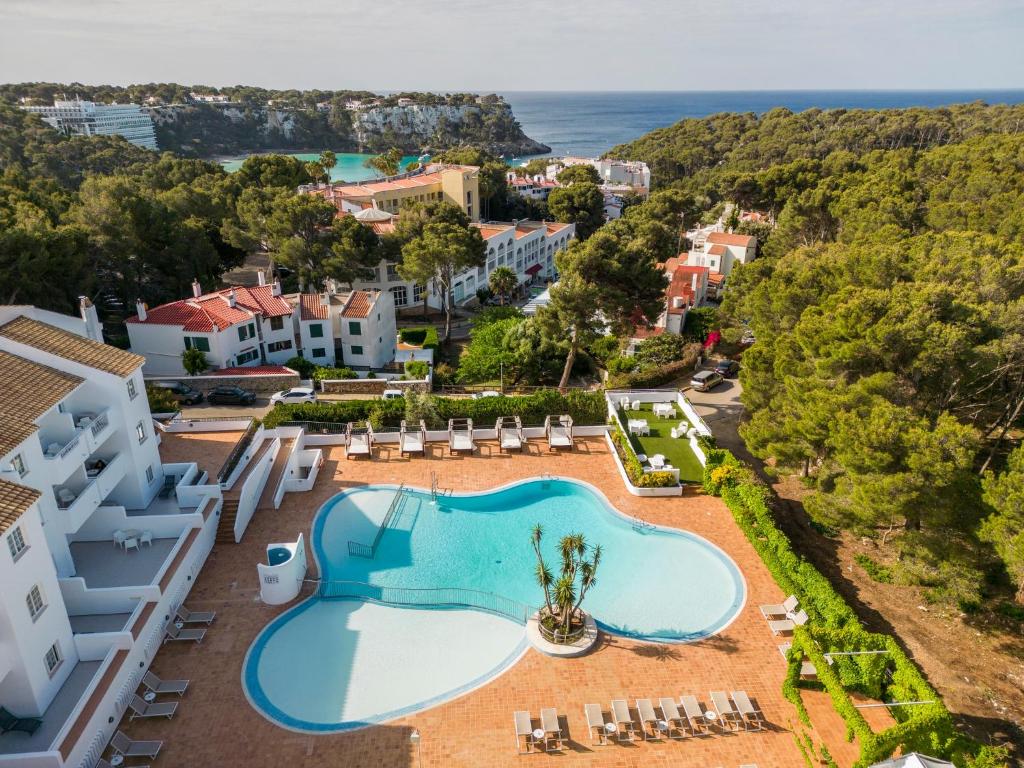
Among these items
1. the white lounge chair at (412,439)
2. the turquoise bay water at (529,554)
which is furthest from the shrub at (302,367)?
the turquoise bay water at (529,554)

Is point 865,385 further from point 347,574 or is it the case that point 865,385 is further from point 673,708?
point 347,574

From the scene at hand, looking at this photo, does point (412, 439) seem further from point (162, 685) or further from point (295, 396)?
point (162, 685)

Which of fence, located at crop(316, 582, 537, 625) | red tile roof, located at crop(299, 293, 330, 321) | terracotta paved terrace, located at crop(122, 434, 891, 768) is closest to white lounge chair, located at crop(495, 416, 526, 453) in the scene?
fence, located at crop(316, 582, 537, 625)

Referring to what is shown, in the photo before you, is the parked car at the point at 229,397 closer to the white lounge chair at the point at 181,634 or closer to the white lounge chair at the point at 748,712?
the white lounge chair at the point at 181,634

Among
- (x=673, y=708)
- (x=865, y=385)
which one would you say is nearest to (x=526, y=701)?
(x=673, y=708)

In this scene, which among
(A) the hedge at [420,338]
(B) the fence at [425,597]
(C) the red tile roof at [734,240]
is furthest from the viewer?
(C) the red tile roof at [734,240]
